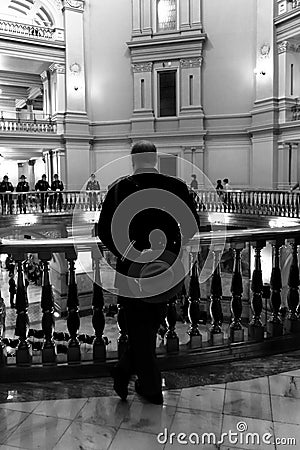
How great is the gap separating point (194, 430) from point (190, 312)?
0.95 metres

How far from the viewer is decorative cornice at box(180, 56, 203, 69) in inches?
914

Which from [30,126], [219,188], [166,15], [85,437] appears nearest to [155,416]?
[85,437]

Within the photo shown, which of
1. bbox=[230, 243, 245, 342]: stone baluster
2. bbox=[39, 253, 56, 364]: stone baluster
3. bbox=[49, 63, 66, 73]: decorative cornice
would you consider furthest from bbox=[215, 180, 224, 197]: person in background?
bbox=[39, 253, 56, 364]: stone baluster

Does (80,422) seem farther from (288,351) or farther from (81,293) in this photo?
(81,293)

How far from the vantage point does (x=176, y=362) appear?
10.6 ft

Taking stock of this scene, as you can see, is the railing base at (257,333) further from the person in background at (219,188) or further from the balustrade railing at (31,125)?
the balustrade railing at (31,125)

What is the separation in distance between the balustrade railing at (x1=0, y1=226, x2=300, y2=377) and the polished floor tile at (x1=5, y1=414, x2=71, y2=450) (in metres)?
0.57

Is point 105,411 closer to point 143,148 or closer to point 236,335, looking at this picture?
point 236,335

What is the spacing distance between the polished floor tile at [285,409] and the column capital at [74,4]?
24.4m

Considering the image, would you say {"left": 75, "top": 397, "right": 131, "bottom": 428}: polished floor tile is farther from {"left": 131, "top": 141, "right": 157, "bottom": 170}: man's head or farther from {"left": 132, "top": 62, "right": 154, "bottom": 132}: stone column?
{"left": 132, "top": 62, "right": 154, "bottom": 132}: stone column

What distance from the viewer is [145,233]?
2.70 m

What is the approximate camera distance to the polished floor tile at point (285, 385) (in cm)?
286

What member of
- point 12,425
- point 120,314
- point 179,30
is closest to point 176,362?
point 120,314

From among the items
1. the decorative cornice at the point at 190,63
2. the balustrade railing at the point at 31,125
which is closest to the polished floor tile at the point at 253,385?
the balustrade railing at the point at 31,125
